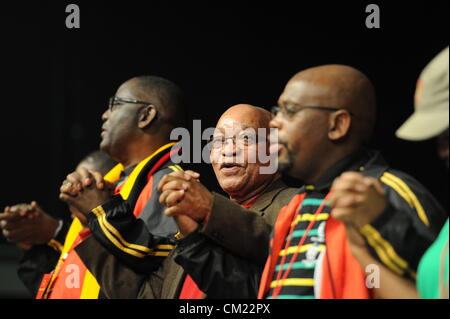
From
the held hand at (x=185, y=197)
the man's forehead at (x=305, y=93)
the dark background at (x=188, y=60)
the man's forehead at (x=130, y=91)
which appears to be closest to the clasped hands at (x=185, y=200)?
the held hand at (x=185, y=197)

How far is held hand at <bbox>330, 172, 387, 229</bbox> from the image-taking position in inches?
76.0

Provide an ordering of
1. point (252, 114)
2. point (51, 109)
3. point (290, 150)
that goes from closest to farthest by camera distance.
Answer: point (290, 150)
point (252, 114)
point (51, 109)

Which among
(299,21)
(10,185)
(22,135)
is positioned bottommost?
(10,185)

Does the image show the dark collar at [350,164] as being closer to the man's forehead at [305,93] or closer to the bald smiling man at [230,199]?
the man's forehead at [305,93]

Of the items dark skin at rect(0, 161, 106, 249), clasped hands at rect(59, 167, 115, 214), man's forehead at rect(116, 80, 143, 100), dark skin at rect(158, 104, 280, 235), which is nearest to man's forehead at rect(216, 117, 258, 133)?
dark skin at rect(158, 104, 280, 235)

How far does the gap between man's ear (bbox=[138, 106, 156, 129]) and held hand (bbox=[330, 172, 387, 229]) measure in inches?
74.3

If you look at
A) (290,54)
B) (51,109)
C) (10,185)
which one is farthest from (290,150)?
(10,185)

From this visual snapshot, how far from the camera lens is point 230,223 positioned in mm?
2646

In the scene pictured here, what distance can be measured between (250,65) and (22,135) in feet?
5.98

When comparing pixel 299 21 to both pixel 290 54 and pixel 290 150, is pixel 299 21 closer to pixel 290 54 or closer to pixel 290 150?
pixel 290 54

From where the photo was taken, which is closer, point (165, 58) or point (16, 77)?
point (165, 58)

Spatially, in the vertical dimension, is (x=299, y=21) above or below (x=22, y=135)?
above

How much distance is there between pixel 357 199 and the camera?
75.9 inches

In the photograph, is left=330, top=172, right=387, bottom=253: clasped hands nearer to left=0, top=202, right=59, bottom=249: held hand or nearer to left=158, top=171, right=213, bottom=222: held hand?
left=158, top=171, right=213, bottom=222: held hand
